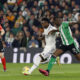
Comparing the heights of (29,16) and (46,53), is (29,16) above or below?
above

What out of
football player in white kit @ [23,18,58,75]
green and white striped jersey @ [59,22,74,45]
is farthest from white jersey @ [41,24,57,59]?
green and white striped jersey @ [59,22,74,45]

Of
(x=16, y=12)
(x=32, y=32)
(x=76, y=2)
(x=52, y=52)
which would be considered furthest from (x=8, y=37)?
(x=52, y=52)

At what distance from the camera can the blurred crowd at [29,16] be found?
22.0 meters

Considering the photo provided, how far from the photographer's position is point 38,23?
23.8m

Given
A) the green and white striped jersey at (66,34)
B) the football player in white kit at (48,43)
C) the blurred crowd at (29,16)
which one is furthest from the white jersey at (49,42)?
the blurred crowd at (29,16)

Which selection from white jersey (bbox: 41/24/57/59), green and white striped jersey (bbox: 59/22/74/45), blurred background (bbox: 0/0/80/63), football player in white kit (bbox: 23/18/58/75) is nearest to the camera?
green and white striped jersey (bbox: 59/22/74/45)

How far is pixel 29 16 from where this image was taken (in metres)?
24.8

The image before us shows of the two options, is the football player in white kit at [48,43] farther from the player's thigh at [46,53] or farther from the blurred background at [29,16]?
the blurred background at [29,16]

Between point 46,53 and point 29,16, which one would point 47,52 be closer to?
point 46,53

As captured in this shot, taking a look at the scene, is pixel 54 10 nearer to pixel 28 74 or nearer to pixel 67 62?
pixel 67 62

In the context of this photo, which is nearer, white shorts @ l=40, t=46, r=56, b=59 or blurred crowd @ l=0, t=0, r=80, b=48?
white shorts @ l=40, t=46, r=56, b=59

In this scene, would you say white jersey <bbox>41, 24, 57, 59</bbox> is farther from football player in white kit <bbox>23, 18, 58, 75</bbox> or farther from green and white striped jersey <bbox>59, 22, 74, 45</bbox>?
green and white striped jersey <bbox>59, 22, 74, 45</bbox>

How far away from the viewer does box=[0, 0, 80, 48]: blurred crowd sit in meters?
22.0

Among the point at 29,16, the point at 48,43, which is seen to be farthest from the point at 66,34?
the point at 29,16
